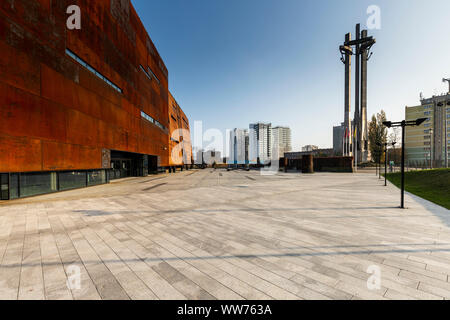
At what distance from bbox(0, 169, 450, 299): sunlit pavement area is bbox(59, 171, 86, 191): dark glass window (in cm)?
674

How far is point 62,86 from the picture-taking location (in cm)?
1230

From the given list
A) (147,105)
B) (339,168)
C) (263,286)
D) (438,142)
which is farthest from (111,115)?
(438,142)

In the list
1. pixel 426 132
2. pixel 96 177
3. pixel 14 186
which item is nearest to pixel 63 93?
pixel 14 186

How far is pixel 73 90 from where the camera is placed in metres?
13.2

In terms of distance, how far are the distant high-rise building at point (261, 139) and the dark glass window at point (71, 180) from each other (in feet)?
494

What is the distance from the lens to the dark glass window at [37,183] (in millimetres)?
10575

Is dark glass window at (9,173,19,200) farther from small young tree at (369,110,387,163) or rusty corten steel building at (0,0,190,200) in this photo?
small young tree at (369,110,387,163)

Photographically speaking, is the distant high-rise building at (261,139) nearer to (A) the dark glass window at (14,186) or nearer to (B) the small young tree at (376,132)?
(B) the small young tree at (376,132)

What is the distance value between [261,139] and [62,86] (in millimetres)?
164190

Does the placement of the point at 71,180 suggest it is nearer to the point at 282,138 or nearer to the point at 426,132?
the point at 426,132

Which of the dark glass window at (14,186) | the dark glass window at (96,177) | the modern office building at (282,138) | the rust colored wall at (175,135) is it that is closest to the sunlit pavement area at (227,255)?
the dark glass window at (14,186)

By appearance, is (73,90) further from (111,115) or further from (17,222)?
(17,222)

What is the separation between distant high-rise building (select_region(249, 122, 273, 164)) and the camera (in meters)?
164

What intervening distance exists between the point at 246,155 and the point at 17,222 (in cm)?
13164
